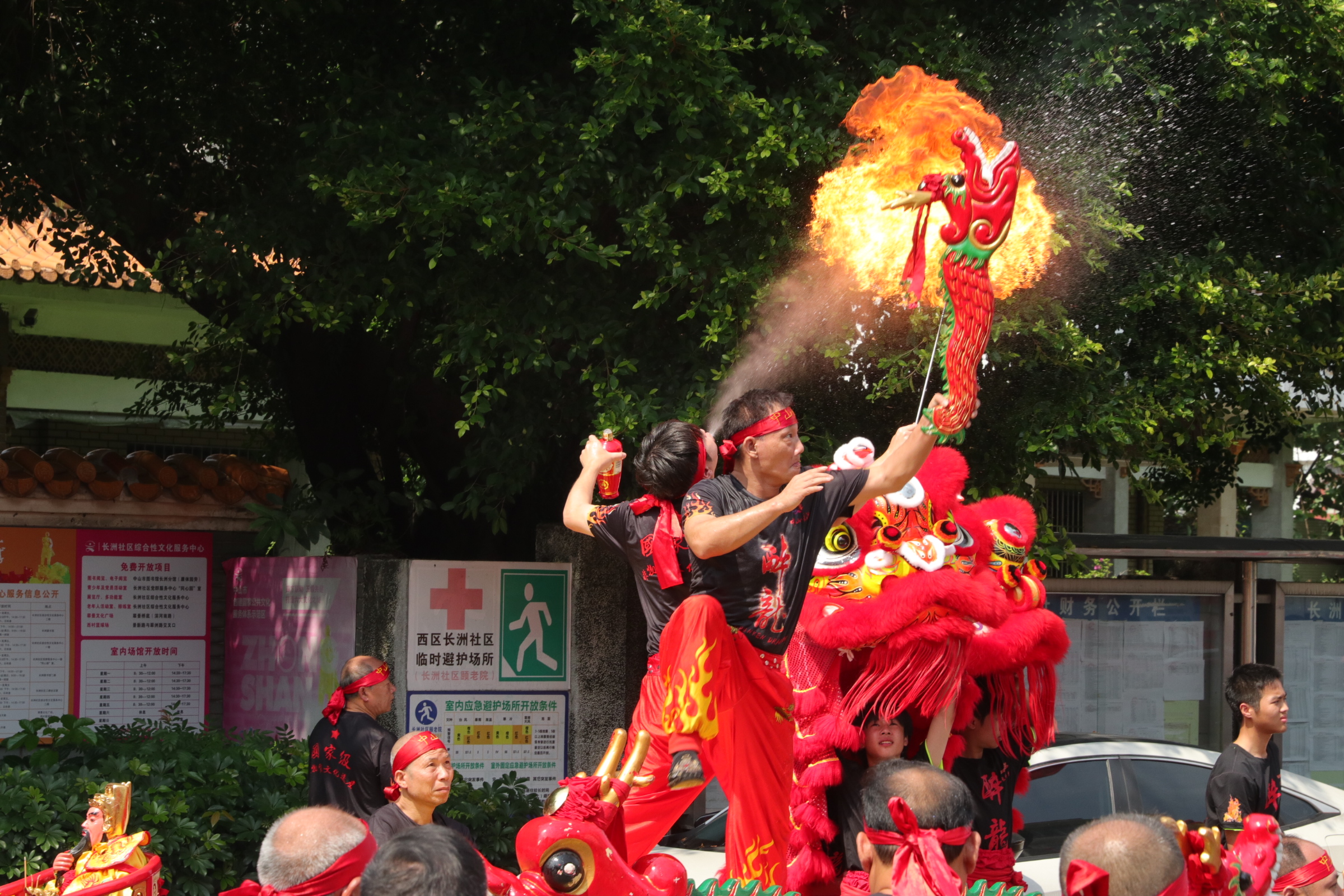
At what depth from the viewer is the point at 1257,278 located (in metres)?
6.25

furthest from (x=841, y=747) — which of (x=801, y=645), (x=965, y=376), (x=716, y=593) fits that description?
(x=965, y=376)

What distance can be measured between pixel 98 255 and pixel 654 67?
360 cm

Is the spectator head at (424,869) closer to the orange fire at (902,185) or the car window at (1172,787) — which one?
the orange fire at (902,185)

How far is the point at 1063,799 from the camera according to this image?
5.89 m

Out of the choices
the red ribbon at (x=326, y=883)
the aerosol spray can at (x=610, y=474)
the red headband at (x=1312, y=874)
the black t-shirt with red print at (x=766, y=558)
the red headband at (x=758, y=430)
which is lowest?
the red headband at (x=1312, y=874)

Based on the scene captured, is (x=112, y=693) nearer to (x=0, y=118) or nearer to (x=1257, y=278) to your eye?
(x=0, y=118)

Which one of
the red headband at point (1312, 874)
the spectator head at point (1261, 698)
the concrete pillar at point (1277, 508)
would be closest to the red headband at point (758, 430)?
the red headband at point (1312, 874)

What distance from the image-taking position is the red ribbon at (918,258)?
4156 millimetres

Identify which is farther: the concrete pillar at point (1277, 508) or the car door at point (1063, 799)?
the concrete pillar at point (1277, 508)

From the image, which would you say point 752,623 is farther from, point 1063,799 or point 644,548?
point 1063,799

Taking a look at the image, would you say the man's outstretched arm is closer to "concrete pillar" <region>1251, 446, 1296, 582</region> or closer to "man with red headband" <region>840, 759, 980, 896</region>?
"man with red headband" <region>840, 759, 980, 896</region>

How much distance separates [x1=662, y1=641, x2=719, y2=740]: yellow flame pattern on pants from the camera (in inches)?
153

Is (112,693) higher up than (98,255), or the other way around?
(98,255)

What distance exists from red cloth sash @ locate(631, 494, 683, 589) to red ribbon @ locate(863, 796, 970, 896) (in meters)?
1.58
